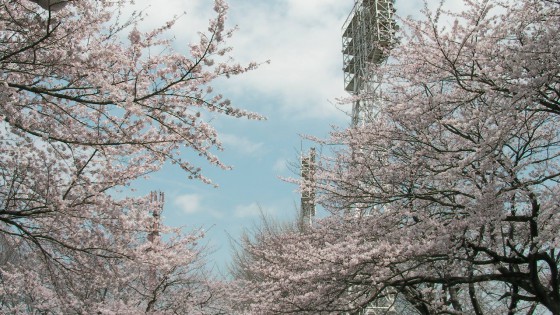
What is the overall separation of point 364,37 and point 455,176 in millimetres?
11128

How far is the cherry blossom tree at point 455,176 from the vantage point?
5.14 metres

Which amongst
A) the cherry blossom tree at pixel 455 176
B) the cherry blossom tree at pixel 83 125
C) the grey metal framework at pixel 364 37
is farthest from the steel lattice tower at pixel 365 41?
the cherry blossom tree at pixel 83 125

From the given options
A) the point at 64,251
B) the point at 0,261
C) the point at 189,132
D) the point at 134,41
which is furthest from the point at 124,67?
the point at 0,261

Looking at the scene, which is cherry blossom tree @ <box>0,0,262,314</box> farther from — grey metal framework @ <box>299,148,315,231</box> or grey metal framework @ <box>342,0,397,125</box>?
grey metal framework @ <box>342,0,397,125</box>

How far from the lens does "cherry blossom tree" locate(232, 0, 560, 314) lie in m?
5.14

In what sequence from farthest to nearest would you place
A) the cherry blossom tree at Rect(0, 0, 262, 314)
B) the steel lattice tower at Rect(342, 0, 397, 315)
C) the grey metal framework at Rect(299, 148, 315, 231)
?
the steel lattice tower at Rect(342, 0, 397, 315), the grey metal framework at Rect(299, 148, 315, 231), the cherry blossom tree at Rect(0, 0, 262, 314)

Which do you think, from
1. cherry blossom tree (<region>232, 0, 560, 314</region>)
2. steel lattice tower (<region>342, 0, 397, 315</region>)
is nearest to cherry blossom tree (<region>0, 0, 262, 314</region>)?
cherry blossom tree (<region>232, 0, 560, 314</region>)

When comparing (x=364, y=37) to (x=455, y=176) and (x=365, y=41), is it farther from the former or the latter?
(x=455, y=176)

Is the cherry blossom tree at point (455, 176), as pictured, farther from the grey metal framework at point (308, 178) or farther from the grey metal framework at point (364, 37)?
the grey metal framework at point (364, 37)

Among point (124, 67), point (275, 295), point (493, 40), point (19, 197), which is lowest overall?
point (275, 295)

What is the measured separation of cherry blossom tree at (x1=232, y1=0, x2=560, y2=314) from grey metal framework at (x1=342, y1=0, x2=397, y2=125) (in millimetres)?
5304

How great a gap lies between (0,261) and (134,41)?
12607mm

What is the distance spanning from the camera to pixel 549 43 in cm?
465

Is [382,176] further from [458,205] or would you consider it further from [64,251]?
[64,251]
